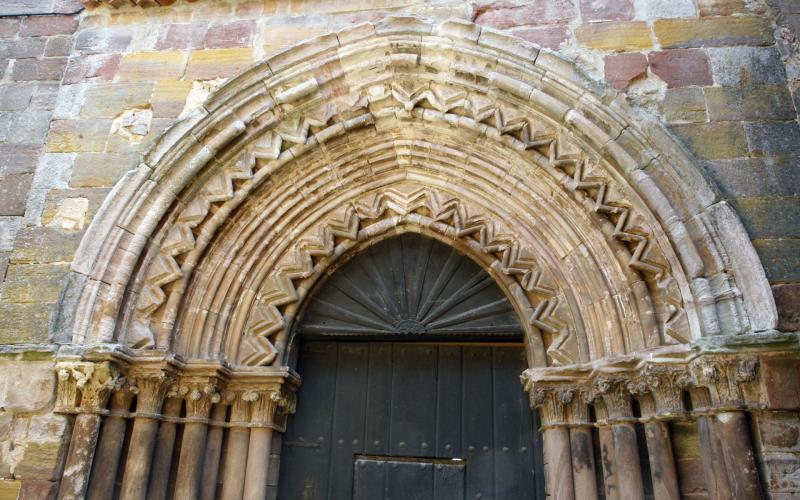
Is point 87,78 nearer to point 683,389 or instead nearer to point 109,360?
point 109,360

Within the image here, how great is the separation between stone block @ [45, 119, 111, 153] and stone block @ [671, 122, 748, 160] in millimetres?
3807

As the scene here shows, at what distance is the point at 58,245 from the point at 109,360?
96 cm

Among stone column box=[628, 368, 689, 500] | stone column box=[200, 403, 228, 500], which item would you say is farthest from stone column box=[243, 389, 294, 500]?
stone column box=[628, 368, 689, 500]

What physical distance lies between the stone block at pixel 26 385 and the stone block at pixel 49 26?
2.60 m

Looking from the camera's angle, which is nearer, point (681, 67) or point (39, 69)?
point (681, 67)

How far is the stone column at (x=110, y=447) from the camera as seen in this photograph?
3561 millimetres

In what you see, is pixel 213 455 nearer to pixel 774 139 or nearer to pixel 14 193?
pixel 14 193

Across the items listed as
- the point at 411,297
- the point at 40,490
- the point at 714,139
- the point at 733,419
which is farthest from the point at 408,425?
the point at 714,139

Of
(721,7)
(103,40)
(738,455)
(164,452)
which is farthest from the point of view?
(103,40)

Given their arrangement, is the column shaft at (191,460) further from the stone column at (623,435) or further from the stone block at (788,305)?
the stone block at (788,305)

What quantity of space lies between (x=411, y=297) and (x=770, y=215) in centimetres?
229

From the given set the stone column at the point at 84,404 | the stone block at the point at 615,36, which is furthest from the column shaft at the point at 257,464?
the stone block at the point at 615,36

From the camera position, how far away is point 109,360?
365 cm

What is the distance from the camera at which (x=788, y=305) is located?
3.31 meters
